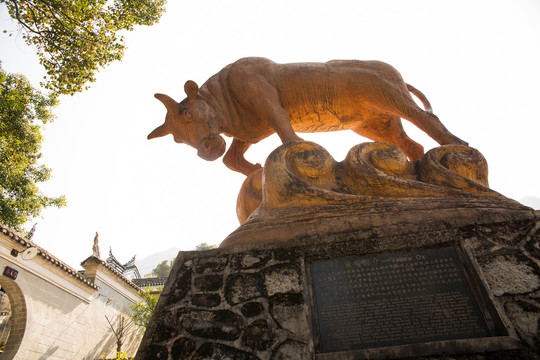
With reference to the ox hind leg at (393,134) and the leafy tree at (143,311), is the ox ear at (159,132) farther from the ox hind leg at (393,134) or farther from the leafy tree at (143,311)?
Result: the leafy tree at (143,311)

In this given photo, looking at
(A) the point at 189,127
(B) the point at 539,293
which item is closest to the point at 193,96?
(A) the point at 189,127

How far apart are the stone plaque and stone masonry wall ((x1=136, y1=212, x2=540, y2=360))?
0.09 meters

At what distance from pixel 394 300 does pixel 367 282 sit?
19 centimetres

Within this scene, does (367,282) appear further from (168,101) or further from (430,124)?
(168,101)

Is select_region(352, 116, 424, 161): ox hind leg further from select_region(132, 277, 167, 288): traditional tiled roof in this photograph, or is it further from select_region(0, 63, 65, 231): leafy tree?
select_region(132, 277, 167, 288): traditional tiled roof

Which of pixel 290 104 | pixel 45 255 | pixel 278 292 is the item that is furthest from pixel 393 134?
pixel 45 255

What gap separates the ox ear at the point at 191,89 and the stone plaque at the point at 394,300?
112 inches

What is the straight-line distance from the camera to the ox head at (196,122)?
4.01m

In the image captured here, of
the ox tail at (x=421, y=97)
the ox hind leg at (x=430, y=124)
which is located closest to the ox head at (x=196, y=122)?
the ox hind leg at (x=430, y=124)

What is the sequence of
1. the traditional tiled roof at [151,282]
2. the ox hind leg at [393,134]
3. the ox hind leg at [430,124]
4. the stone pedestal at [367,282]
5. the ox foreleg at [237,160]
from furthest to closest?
1. the traditional tiled roof at [151,282]
2. the ox foreleg at [237,160]
3. the ox hind leg at [393,134]
4. the ox hind leg at [430,124]
5. the stone pedestal at [367,282]

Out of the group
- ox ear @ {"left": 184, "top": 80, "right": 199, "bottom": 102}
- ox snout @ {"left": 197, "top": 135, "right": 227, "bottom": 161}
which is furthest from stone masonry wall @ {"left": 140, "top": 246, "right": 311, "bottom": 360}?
ox ear @ {"left": 184, "top": 80, "right": 199, "bottom": 102}

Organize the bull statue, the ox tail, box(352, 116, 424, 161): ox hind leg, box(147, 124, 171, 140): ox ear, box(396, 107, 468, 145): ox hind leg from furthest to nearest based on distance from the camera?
box(147, 124, 171, 140): ox ear, box(352, 116, 424, 161): ox hind leg, the ox tail, the bull statue, box(396, 107, 468, 145): ox hind leg

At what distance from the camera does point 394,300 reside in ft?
6.33

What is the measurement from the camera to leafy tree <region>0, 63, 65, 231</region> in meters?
10.3
